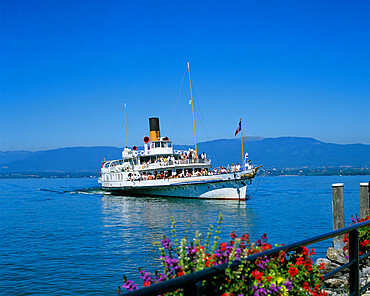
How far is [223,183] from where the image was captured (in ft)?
137

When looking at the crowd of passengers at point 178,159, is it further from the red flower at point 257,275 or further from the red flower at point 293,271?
the red flower at point 257,275

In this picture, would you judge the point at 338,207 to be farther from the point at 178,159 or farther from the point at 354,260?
the point at 178,159

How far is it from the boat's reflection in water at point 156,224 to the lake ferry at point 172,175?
1.19 m

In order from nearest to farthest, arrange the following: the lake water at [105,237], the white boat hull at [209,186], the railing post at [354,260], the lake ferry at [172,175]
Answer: the railing post at [354,260] < the lake water at [105,237] < the white boat hull at [209,186] < the lake ferry at [172,175]

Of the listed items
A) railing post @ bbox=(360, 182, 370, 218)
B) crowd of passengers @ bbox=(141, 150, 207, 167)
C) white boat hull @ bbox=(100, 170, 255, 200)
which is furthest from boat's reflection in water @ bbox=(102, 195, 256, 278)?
railing post @ bbox=(360, 182, 370, 218)

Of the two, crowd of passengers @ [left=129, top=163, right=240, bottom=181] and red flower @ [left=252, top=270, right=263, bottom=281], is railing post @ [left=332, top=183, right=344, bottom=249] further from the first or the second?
crowd of passengers @ [left=129, top=163, right=240, bottom=181]

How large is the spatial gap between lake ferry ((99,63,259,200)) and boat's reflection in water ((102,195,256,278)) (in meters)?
1.19

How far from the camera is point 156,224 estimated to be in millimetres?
27500

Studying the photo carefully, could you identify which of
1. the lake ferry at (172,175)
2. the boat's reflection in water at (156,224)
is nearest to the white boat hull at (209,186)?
the lake ferry at (172,175)

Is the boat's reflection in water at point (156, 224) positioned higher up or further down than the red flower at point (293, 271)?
further down

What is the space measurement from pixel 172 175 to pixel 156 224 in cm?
1833

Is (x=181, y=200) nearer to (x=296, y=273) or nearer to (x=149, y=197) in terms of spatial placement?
(x=149, y=197)

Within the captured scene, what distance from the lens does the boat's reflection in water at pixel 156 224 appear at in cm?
1773

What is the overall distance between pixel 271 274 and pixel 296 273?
39 centimetres
